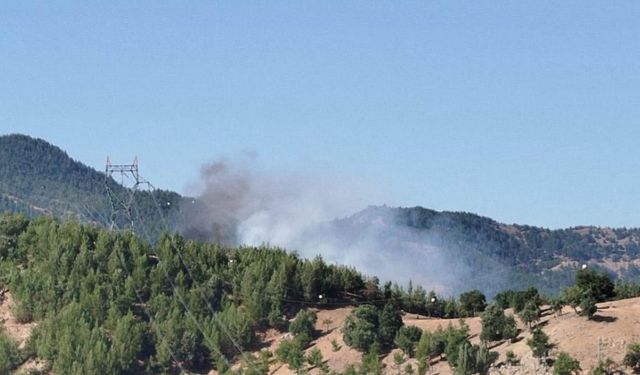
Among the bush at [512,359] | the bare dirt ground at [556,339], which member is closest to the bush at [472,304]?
the bare dirt ground at [556,339]

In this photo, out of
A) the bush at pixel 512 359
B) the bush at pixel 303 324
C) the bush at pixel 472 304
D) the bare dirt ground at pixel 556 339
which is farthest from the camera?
the bush at pixel 472 304

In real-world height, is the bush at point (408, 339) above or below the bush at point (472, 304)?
below

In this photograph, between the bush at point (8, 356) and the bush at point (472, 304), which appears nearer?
the bush at point (8, 356)

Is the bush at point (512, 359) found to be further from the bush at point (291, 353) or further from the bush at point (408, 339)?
the bush at point (291, 353)

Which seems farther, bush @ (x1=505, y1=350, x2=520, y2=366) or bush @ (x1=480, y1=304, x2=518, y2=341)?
bush @ (x1=480, y1=304, x2=518, y2=341)

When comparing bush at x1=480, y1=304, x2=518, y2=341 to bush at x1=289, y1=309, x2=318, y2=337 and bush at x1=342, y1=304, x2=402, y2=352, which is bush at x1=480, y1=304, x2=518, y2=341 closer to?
bush at x1=342, y1=304, x2=402, y2=352

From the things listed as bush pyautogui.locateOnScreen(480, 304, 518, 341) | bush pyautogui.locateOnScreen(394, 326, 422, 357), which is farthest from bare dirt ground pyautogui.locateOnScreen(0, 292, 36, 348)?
bush pyautogui.locateOnScreen(480, 304, 518, 341)

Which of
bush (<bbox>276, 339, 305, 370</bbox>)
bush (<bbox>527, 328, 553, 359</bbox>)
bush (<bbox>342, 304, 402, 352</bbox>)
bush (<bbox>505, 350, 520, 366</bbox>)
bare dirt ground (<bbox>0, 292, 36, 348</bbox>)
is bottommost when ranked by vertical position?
bush (<bbox>505, 350, 520, 366</bbox>)

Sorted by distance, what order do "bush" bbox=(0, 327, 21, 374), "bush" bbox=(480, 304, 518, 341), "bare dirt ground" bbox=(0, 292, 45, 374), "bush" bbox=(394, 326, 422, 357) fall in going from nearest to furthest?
"bush" bbox=(480, 304, 518, 341)
"bush" bbox=(394, 326, 422, 357)
"bush" bbox=(0, 327, 21, 374)
"bare dirt ground" bbox=(0, 292, 45, 374)

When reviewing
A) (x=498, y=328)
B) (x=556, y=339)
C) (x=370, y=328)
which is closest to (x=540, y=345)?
(x=556, y=339)

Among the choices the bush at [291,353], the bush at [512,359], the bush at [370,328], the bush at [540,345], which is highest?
the bush at [370,328]

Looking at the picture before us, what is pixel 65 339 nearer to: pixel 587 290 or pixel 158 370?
pixel 158 370

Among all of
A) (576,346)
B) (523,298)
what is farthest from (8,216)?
(576,346)

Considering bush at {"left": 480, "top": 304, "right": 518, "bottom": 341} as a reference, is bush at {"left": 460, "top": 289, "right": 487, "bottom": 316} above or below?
above
